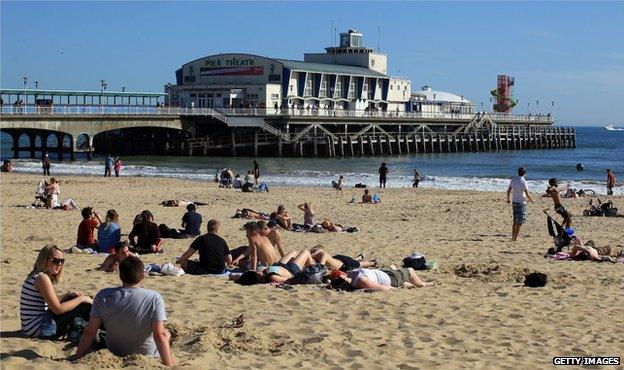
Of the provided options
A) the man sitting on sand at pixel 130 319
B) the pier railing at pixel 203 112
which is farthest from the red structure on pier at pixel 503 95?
the man sitting on sand at pixel 130 319

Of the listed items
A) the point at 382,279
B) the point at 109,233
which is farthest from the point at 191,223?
the point at 382,279

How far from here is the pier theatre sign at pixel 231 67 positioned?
210 feet

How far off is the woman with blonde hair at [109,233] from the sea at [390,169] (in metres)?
22.7

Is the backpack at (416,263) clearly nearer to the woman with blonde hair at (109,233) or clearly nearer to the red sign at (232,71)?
the woman with blonde hair at (109,233)

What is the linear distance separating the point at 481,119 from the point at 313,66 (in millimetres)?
18127

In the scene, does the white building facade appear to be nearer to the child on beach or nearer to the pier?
the pier

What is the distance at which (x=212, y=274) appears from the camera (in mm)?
10297

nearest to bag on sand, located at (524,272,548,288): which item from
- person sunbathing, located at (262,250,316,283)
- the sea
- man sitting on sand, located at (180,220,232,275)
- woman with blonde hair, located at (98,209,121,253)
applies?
person sunbathing, located at (262,250,316,283)

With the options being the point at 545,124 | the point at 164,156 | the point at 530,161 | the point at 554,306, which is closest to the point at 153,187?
the point at 554,306

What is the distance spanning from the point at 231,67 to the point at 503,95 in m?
50.5

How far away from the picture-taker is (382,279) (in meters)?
9.59

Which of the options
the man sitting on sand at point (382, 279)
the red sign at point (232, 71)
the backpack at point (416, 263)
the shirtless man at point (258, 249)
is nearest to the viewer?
the man sitting on sand at point (382, 279)

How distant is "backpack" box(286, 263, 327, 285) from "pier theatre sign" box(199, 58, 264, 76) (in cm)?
5469

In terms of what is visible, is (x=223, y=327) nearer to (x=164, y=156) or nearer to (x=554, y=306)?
(x=554, y=306)
